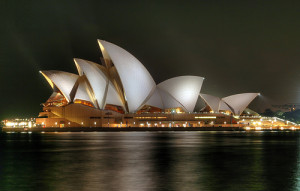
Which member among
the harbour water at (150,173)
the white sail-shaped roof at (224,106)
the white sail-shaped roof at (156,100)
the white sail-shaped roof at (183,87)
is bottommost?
the harbour water at (150,173)

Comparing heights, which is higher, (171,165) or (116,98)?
(116,98)

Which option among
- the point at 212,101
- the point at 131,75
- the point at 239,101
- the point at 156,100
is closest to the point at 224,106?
the point at 212,101

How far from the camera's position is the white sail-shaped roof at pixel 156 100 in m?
90.5

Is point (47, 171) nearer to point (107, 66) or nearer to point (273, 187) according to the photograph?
point (273, 187)

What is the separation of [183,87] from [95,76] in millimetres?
20923

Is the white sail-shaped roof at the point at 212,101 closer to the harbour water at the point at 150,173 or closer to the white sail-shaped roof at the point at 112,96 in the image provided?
the white sail-shaped roof at the point at 112,96

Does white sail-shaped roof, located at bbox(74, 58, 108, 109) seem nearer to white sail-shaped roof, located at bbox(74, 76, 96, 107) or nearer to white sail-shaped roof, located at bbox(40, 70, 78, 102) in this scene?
white sail-shaped roof, located at bbox(74, 76, 96, 107)

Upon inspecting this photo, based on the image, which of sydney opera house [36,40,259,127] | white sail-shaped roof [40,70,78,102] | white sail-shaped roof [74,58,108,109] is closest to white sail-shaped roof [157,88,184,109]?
sydney opera house [36,40,259,127]

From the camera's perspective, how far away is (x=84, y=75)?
3322 inches

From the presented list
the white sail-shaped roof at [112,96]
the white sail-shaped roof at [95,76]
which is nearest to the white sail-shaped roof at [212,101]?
the white sail-shaped roof at [112,96]

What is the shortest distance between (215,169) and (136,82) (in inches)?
2471

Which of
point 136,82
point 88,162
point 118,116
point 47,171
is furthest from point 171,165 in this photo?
point 118,116

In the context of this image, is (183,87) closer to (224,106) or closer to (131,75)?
(131,75)

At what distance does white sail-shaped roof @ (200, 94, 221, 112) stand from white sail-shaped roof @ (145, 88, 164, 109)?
15.3 meters
